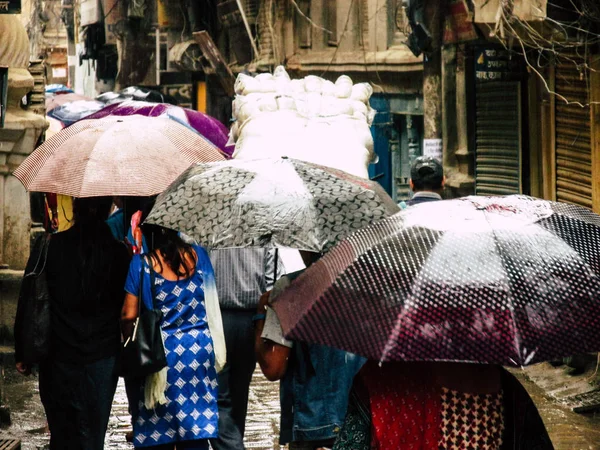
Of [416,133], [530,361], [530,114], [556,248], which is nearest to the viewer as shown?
[530,361]

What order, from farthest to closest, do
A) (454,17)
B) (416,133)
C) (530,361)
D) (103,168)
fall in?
(416,133) → (454,17) → (103,168) → (530,361)

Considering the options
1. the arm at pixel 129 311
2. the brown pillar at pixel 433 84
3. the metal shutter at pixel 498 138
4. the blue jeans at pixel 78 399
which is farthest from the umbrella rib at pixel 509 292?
the brown pillar at pixel 433 84

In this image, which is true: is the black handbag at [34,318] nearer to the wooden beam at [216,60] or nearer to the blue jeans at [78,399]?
the blue jeans at [78,399]

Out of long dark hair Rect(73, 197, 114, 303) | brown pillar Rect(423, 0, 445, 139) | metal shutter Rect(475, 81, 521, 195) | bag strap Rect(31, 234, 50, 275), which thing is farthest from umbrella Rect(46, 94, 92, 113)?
bag strap Rect(31, 234, 50, 275)

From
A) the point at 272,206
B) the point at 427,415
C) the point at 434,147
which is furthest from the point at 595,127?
the point at 427,415

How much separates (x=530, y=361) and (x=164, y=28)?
28408 millimetres

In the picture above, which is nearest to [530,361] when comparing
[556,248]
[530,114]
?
[556,248]

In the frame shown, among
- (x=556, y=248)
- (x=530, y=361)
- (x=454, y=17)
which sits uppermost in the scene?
(x=454, y=17)

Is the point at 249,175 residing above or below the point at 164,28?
below

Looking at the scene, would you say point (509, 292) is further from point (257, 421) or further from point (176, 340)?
point (257, 421)

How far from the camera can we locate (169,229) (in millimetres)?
5785

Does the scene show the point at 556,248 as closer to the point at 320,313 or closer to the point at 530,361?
the point at 530,361

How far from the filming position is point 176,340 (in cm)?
580

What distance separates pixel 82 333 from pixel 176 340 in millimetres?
603
